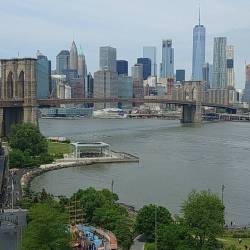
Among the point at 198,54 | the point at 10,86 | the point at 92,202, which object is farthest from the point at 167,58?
the point at 92,202

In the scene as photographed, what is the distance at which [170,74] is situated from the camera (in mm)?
161375

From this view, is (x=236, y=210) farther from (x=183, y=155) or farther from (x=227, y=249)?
(x=183, y=155)

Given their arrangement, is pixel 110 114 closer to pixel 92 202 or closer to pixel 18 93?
pixel 18 93

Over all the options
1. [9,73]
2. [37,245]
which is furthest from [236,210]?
[9,73]

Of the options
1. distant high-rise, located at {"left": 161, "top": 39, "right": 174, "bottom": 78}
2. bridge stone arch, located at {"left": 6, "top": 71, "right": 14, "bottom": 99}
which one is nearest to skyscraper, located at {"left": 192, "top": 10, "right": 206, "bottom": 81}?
distant high-rise, located at {"left": 161, "top": 39, "right": 174, "bottom": 78}

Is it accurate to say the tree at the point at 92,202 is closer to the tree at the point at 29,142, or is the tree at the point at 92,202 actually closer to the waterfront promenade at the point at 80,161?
the waterfront promenade at the point at 80,161

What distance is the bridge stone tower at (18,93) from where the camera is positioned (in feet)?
102

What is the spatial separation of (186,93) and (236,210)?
50158 millimetres

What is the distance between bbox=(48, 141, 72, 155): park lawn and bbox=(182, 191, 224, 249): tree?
1464 centimetres

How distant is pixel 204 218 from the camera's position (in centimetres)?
1034

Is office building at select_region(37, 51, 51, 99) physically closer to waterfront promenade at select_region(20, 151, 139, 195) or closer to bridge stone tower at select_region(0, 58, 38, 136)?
bridge stone tower at select_region(0, 58, 38, 136)

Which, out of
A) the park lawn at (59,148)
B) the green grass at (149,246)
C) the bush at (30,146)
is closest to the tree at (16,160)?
the bush at (30,146)

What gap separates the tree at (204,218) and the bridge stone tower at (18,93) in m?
20.2

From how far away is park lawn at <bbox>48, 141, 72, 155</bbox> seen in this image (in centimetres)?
2520
